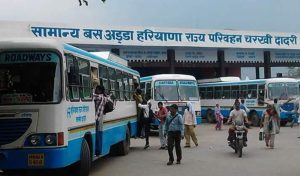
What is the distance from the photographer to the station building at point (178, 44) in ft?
98.0

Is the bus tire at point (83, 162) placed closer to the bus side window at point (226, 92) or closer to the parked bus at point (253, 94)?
the parked bus at point (253, 94)

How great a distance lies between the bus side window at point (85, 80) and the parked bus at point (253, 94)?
15.0 m

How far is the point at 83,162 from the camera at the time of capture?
9.77 meters

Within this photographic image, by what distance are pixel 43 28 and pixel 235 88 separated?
1210 centimetres

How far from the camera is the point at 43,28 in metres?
29.0

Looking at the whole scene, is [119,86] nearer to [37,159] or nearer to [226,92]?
[37,159]

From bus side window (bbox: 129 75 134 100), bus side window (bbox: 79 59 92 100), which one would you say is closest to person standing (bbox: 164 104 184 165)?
bus side window (bbox: 79 59 92 100)

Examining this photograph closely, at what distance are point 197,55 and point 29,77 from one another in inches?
1072

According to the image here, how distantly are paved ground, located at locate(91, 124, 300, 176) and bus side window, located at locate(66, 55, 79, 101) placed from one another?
104 inches

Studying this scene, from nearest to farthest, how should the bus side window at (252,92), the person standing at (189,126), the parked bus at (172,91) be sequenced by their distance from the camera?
the person standing at (189,126)
the parked bus at (172,91)
the bus side window at (252,92)

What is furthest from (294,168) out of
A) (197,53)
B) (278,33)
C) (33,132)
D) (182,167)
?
(278,33)

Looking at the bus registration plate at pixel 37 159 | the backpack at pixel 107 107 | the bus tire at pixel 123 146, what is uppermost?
the backpack at pixel 107 107

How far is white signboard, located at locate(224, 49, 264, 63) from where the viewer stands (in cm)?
3631

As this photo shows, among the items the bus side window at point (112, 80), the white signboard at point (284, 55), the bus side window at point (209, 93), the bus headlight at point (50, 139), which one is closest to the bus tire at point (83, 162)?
the bus headlight at point (50, 139)
